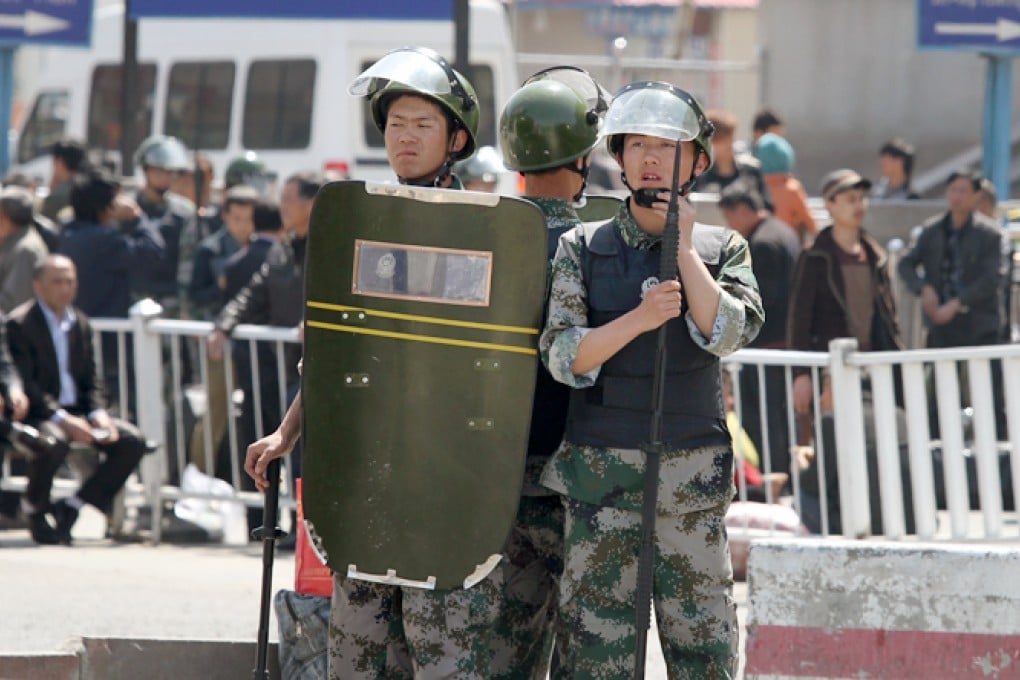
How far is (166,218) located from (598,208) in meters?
7.13

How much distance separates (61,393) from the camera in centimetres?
882

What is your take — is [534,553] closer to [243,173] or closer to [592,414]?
[592,414]

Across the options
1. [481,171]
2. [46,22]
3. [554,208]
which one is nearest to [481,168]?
[481,171]

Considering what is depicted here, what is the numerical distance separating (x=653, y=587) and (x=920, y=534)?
3.27m

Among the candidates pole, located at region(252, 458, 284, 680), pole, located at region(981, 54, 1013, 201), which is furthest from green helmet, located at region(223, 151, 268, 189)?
pole, located at region(252, 458, 284, 680)

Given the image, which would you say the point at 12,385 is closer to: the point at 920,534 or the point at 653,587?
the point at 920,534

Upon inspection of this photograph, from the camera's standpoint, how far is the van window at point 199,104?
15742mm

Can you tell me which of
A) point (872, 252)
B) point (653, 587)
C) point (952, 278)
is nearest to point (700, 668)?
point (653, 587)

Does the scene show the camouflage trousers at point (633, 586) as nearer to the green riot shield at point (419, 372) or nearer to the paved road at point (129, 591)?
the green riot shield at point (419, 372)

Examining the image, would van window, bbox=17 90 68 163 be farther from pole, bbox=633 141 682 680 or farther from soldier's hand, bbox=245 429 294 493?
pole, bbox=633 141 682 680

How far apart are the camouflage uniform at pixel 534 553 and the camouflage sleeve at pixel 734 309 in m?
0.44

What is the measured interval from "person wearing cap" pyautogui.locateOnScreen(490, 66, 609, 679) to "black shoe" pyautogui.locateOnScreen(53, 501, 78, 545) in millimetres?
4606

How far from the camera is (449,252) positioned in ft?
13.8

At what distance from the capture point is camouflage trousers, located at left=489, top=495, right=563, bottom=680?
4.45 m
